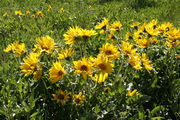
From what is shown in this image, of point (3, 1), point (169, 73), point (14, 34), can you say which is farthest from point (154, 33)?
point (3, 1)

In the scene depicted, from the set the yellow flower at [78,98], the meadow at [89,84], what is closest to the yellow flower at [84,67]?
the meadow at [89,84]

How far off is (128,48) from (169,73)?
0.63 metres

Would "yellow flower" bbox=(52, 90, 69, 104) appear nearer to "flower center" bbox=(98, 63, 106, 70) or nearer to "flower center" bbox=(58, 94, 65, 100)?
"flower center" bbox=(58, 94, 65, 100)

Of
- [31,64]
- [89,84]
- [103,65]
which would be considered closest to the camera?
[103,65]

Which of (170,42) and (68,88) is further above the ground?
(170,42)

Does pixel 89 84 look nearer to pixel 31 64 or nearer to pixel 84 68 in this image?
pixel 84 68

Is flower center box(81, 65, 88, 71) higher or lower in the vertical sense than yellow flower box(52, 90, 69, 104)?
higher

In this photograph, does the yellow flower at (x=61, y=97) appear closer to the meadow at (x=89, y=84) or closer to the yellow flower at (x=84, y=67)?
the meadow at (x=89, y=84)

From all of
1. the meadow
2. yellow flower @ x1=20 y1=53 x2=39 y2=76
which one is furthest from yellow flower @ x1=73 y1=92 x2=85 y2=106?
yellow flower @ x1=20 y1=53 x2=39 y2=76

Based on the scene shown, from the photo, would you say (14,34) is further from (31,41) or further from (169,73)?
(169,73)

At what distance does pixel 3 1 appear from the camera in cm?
862

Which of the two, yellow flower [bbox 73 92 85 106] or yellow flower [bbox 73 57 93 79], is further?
yellow flower [bbox 73 92 85 106]

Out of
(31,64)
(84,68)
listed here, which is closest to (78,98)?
(84,68)

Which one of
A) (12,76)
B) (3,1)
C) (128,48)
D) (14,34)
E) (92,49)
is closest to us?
(128,48)
